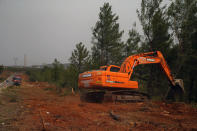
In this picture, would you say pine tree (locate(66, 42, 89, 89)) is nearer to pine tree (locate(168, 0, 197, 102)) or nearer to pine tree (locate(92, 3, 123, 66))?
pine tree (locate(92, 3, 123, 66))

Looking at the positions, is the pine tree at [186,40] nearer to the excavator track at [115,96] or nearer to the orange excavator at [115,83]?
the orange excavator at [115,83]

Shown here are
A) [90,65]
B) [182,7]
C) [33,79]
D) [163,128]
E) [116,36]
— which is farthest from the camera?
[33,79]

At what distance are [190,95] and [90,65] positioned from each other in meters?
10.7

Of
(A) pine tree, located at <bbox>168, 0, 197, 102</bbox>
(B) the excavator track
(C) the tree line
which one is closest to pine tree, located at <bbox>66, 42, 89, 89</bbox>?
(C) the tree line

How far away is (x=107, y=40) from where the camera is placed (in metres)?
20.7

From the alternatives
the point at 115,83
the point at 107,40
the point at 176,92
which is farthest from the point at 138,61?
the point at 107,40

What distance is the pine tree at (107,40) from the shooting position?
20.9m

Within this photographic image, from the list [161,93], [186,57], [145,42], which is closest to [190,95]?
[161,93]

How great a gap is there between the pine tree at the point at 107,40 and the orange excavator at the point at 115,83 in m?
9.04

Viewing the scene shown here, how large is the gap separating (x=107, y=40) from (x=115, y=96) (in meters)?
11.7

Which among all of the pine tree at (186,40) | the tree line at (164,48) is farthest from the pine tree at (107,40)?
the pine tree at (186,40)

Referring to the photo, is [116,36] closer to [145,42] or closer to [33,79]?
[145,42]

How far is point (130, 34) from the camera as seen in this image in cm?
1989

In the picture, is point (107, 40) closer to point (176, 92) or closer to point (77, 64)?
point (77, 64)
